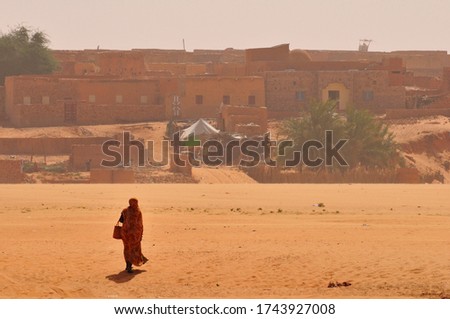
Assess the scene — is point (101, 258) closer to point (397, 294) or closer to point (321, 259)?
point (321, 259)

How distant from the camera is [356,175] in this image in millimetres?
39781

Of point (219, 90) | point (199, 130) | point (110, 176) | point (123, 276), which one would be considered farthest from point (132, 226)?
point (219, 90)

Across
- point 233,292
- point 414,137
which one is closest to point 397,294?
point 233,292

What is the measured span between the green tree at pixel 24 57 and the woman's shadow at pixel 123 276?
45.8 meters

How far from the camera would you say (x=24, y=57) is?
62156mm

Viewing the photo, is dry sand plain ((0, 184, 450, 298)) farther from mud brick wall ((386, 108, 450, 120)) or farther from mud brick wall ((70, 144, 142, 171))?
mud brick wall ((386, 108, 450, 120))

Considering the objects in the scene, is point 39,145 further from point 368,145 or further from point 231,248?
point 231,248

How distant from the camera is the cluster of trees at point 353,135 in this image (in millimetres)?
45094

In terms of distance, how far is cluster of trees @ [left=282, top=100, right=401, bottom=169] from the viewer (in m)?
45.1

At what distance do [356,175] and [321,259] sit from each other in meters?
23.3

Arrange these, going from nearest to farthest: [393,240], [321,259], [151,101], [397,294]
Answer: [397,294]
[321,259]
[393,240]
[151,101]

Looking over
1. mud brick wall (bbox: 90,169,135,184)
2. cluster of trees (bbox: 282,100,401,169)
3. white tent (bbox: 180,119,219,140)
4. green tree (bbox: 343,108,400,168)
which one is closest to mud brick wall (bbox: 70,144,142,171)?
mud brick wall (bbox: 90,169,135,184)

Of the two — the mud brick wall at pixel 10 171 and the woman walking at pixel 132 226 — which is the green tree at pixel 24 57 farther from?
the woman walking at pixel 132 226

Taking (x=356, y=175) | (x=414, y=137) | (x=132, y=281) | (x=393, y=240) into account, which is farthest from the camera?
(x=414, y=137)
